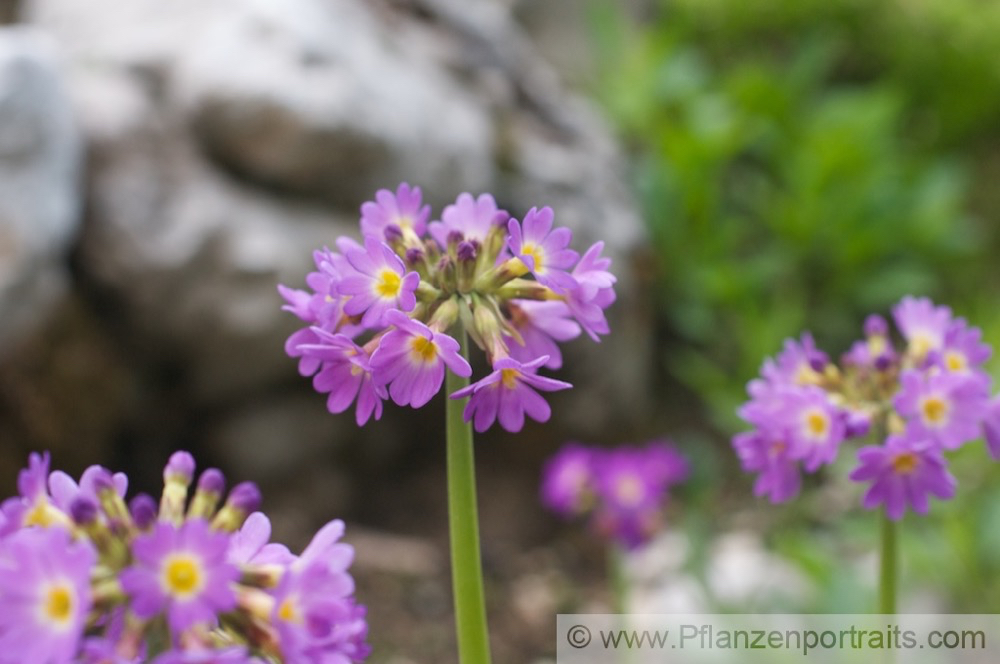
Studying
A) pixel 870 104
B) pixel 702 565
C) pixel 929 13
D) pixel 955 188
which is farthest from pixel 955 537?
pixel 929 13

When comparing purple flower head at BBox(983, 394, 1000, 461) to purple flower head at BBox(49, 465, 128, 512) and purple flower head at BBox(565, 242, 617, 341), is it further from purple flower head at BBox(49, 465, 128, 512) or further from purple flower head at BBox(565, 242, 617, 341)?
purple flower head at BBox(49, 465, 128, 512)

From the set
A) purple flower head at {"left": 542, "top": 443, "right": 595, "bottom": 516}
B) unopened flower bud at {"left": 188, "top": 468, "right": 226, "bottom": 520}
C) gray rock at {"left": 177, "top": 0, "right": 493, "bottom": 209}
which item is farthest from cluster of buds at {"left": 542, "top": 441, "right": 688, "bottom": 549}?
unopened flower bud at {"left": 188, "top": 468, "right": 226, "bottom": 520}

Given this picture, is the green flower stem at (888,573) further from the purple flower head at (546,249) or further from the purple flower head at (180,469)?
the purple flower head at (180,469)

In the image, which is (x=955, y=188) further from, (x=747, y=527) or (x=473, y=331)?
(x=473, y=331)

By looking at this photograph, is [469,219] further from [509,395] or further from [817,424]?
[817,424]

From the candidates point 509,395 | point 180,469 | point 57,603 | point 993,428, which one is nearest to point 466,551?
point 509,395
